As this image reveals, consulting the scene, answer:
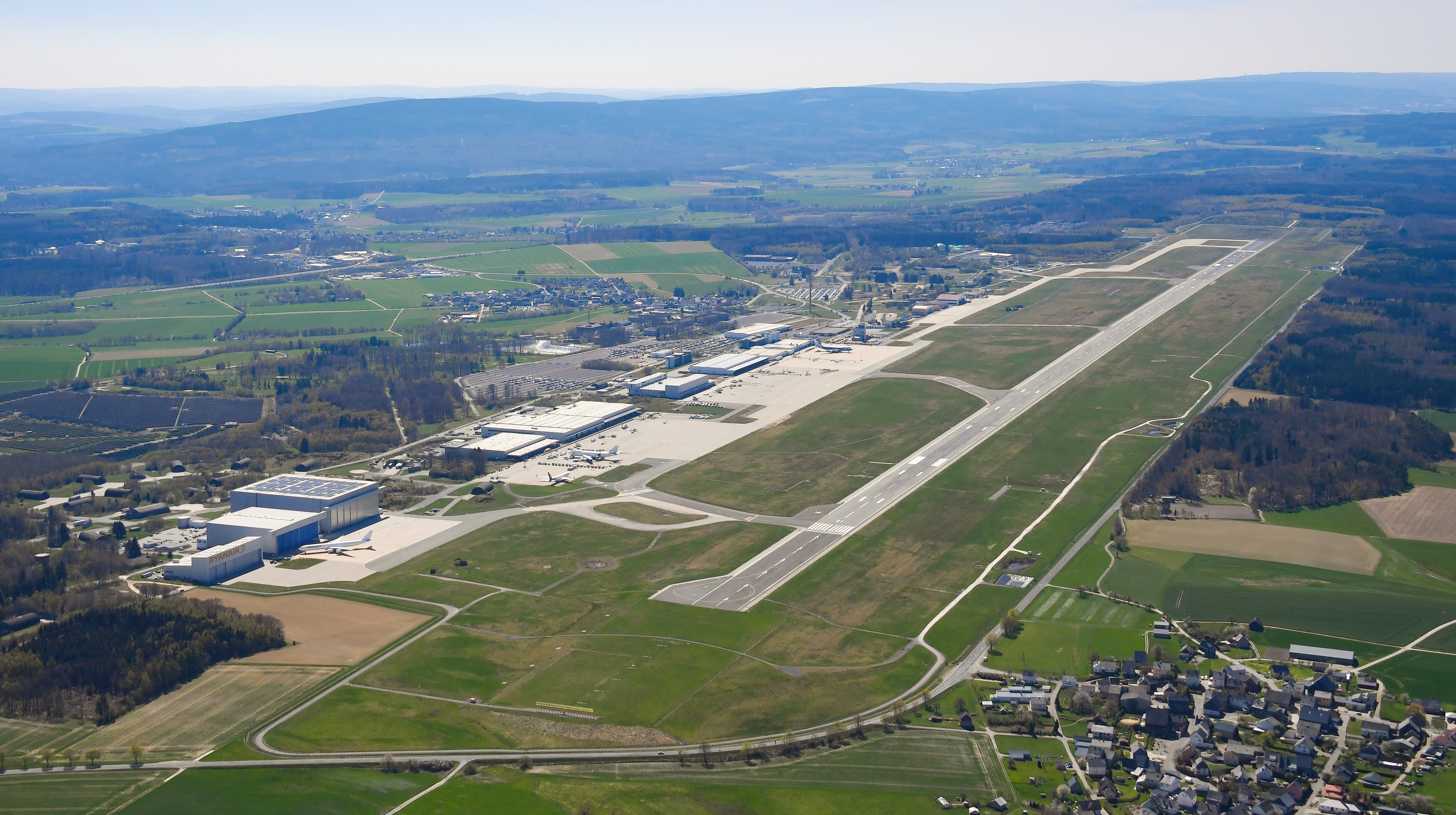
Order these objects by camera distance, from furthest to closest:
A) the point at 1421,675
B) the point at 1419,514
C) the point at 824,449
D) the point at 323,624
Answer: the point at 824,449 < the point at 1419,514 < the point at 323,624 < the point at 1421,675

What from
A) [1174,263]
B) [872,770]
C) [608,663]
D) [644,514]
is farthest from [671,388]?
[1174,263]

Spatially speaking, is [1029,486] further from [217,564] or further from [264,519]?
[217,564]

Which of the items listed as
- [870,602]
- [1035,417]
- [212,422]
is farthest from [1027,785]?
[212,422]

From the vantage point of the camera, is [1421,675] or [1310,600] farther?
[1310,600]

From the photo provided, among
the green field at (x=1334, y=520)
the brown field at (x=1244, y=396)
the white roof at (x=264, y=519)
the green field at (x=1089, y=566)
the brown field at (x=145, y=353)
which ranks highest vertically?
the white roof at (x=264, y=519)

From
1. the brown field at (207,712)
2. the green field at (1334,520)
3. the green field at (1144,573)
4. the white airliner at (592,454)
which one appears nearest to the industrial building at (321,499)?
the white airliner at (592,454)

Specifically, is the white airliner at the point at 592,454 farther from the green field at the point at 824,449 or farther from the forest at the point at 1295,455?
the forest at the point at 1295,455

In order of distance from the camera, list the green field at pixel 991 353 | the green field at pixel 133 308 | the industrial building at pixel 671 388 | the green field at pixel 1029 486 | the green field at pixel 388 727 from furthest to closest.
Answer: the green field at pixel 133 308
the green field at pixel 991 353
the industrial building at pixel 671 388
the green field at pixel 1029 486
the green field at pixel 388 727

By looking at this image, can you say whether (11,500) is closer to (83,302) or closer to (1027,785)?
(1027,785)
